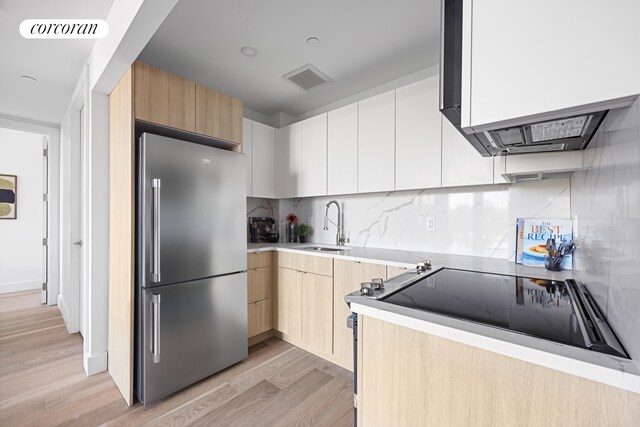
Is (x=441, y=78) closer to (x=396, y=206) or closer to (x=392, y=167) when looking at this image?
(x=392, y=167)

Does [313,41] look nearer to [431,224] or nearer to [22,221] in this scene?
[431,224]

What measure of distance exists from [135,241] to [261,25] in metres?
1.64

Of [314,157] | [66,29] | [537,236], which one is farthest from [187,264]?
[537,236]

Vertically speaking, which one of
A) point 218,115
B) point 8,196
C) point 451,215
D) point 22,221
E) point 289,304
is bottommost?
point 289,304

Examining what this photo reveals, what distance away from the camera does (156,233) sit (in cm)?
178

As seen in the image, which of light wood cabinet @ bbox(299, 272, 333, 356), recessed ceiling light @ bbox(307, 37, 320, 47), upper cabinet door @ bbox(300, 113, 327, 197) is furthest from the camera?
upper cabinet door @ bbox(300, 113, 327, 197)

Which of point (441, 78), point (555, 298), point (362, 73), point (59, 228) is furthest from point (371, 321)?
point (59, 228)

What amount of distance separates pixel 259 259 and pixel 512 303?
80.5 inches

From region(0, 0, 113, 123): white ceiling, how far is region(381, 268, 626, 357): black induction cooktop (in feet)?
7.45

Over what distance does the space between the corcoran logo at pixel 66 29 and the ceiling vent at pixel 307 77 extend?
4.68 feet

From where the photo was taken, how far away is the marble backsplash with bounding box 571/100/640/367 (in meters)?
0.55

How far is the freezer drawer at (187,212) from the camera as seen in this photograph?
178 cm

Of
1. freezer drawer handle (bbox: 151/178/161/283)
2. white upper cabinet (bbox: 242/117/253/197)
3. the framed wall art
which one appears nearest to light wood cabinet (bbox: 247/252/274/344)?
white upper cabinet (bbox: 242/117/253/197)

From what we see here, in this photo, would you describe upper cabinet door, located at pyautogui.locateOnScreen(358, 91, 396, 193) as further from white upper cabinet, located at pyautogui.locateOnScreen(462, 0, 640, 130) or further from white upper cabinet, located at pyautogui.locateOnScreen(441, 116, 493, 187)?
white upper cabinet, located at pyautogui.locateOnScreen(462, 0, 640, 130)
